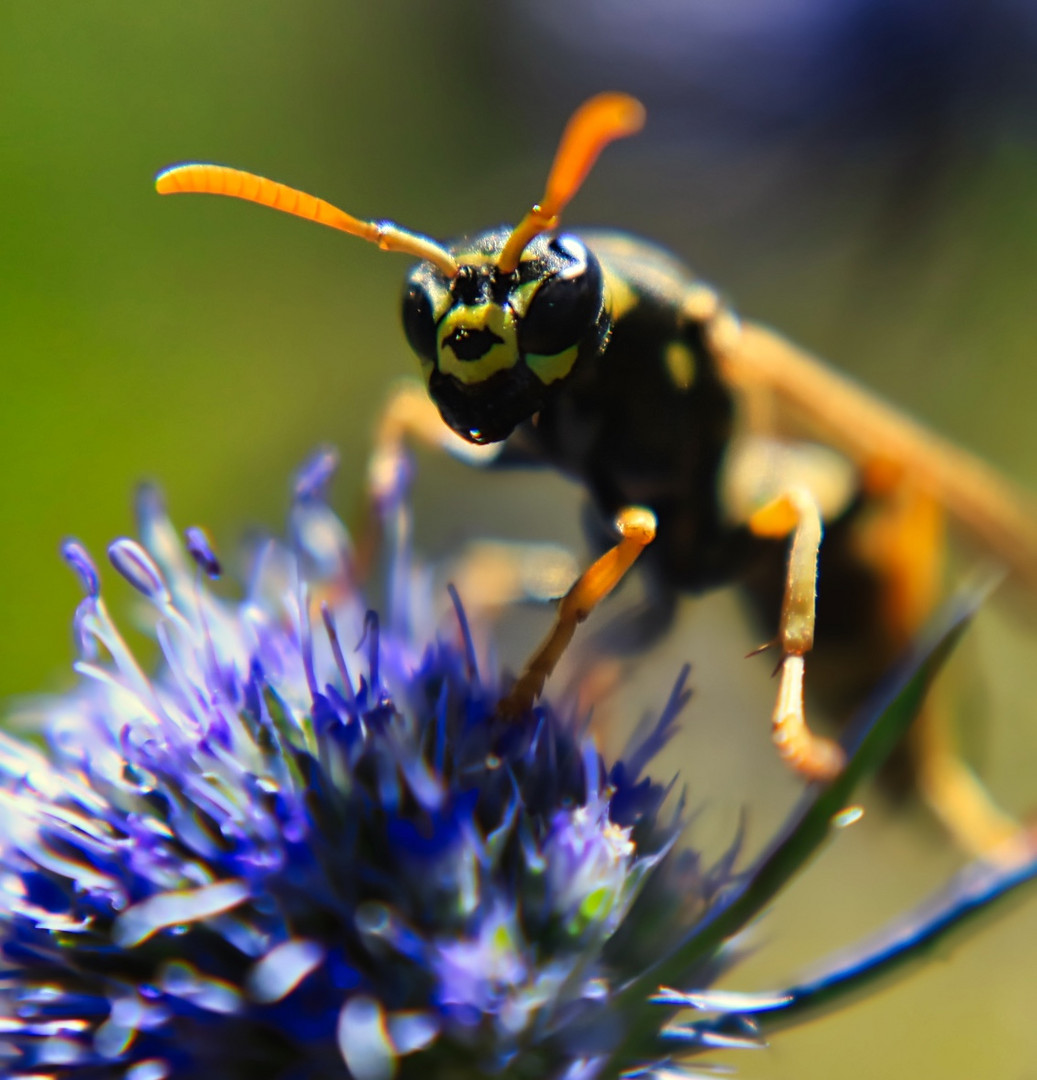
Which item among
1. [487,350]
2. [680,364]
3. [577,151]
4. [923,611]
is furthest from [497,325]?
[923,611]

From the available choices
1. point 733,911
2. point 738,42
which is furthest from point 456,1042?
point 738,42

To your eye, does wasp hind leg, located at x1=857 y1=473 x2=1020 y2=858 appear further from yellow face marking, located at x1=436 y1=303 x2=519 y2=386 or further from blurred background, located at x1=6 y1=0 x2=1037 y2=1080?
yellow face marking, located at x1=436 y1=303 x2=519 y2=386

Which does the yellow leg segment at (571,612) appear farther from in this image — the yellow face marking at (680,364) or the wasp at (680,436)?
the yellow face marking at (680,364)

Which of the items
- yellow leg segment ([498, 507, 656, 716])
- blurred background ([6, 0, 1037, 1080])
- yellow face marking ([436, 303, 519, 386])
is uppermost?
blurred background ([6, 0, 1037, 1080])

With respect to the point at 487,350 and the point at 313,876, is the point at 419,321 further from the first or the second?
the point at 313,876

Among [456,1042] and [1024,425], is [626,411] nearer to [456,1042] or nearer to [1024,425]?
[456,1042]

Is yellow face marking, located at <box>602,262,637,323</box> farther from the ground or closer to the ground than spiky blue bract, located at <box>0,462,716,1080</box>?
farther from the ground

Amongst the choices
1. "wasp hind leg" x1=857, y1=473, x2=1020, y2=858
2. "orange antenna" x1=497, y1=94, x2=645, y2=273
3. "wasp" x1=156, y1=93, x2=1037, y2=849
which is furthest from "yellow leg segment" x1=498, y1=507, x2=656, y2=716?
"wasp hind leg" x1=857, y1=473, x2=1020, y2=858

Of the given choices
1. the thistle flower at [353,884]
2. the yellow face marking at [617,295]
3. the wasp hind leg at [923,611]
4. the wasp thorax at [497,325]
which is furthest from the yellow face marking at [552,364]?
the wasp hind leg at [923,611]
